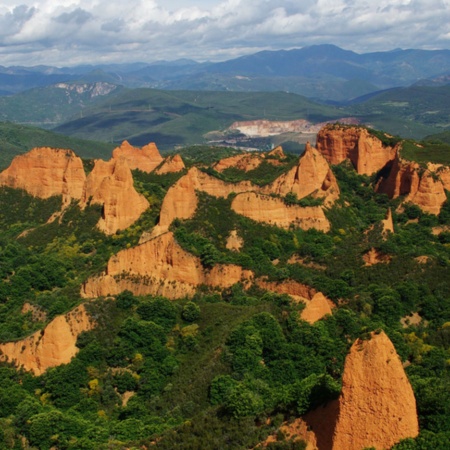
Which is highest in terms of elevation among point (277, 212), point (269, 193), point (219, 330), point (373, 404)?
point (373, 404)

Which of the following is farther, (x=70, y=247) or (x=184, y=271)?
(x=70, y=247)

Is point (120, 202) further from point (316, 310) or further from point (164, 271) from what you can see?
point (316, 310)

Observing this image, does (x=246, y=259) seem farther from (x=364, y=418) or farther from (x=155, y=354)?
(x=364, y=418)

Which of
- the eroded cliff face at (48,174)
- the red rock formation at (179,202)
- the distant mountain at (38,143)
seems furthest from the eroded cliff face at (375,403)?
the distant mountain at (38,143)

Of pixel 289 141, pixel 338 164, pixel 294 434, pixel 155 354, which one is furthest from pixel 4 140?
pixel 294 434

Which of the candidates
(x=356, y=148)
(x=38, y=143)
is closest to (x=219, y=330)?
(x=356, y=148)
